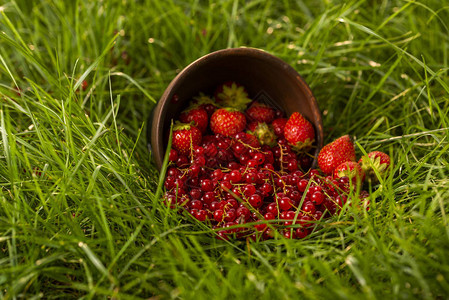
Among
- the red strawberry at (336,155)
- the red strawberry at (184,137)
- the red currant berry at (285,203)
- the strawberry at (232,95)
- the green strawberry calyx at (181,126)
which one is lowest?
the red currant berry at (285,203)

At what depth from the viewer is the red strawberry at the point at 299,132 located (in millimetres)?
1417

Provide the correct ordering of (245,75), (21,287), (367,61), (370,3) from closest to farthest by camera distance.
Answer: (21,287), (245,75), (367,61), (370,3)

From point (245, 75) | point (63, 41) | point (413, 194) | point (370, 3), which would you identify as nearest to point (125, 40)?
point (63, 41)

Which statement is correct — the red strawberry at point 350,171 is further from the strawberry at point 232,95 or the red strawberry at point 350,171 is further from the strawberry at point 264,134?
the strawberry at point 232,95

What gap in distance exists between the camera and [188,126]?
1396 mm

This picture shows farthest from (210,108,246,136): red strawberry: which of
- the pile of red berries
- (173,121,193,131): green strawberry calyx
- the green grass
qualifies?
the green grass

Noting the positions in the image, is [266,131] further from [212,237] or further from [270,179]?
[212,237]

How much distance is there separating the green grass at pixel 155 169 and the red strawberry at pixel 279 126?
251 millimetres

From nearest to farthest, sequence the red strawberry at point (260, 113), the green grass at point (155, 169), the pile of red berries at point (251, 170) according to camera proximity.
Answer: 1. the green grass at point (155, 169)
2. the pile of red berries at point (251, 170)
3. the red strawberry at point (260, 113)

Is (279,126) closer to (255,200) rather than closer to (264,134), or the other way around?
(264,134)

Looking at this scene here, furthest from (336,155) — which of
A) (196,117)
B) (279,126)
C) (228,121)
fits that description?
(196,117)

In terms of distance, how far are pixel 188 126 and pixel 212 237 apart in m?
0.41

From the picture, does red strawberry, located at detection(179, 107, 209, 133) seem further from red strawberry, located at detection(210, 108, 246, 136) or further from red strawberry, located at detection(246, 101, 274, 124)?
red strawberry, located at detection(246, 101, 274, 124)

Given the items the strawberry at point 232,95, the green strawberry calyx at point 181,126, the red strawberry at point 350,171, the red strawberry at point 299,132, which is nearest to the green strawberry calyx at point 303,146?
the red strawberry at point 299,132
